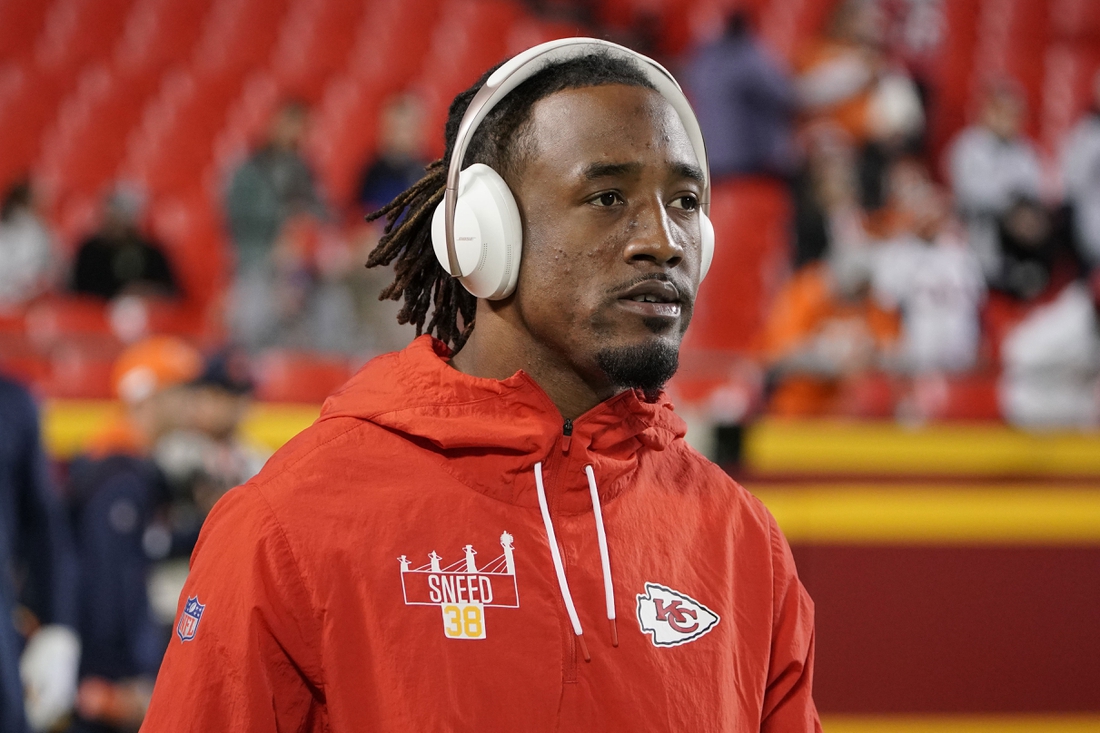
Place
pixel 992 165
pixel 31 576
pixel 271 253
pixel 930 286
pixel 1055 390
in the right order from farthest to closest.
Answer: pixel 992 165
pixel 271 253
pixel 930 286
pixel 1055 390
pixel 31 576

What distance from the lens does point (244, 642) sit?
1190 mm

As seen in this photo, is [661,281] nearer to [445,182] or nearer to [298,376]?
[445,182]

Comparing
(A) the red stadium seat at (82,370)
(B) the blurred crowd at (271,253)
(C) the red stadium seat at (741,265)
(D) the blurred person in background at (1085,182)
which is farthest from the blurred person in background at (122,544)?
(D) the blurred person in background at (1085,182)

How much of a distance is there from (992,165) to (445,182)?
580 cm

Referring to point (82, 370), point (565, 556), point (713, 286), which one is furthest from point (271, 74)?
point (565, 556)

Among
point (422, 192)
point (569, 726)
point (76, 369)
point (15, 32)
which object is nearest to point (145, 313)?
point (76, 369)

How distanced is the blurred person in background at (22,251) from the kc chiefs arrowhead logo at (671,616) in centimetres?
530

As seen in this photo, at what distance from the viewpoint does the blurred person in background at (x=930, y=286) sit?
17.9ft

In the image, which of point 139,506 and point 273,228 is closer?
point 139,506

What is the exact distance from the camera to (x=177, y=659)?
1229mm

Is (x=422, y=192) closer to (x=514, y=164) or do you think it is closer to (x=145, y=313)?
(x=514, y=164)

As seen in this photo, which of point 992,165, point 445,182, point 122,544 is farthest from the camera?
point 992,165

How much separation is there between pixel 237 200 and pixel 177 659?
529 centimetres

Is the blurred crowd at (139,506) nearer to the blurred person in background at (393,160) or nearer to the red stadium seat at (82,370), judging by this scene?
the red stadium seat at (82,370)
